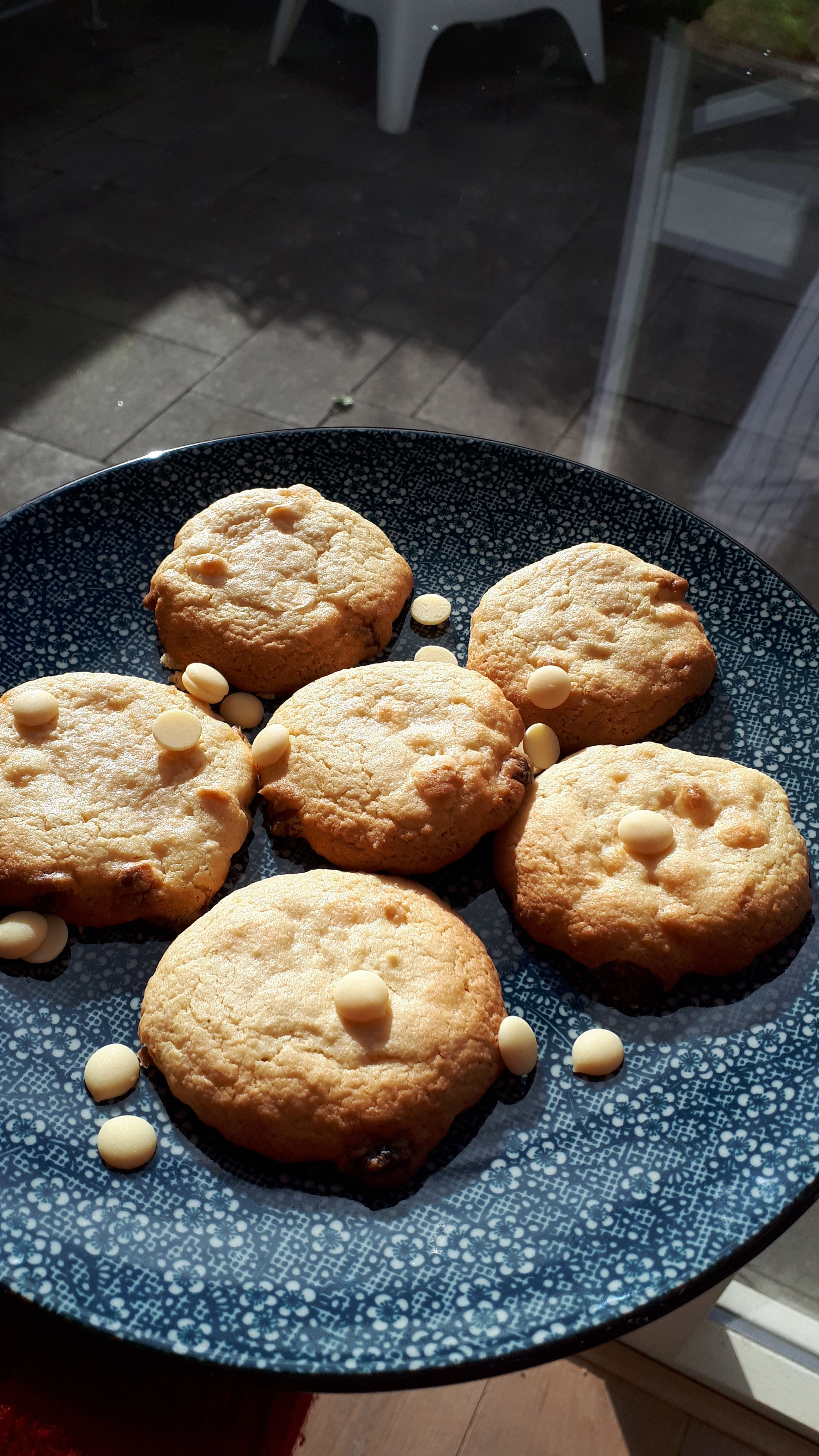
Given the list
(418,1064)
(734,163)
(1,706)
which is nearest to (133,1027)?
(418,1064)

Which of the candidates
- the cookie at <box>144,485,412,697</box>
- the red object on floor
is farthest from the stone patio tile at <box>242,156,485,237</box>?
the red object on floor

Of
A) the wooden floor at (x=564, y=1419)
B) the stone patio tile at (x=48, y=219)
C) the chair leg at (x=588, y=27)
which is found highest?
the chair leg at (x=588, y=27)

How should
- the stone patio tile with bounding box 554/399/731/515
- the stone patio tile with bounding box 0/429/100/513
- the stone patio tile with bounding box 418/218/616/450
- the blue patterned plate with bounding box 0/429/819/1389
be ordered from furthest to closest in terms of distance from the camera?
the stone patio tile with bounding box 418/218/616/450 < the stone patio tile with bounding box 554/399/731/515 < the stone patio tile with bounding box 0/429/100/513 < the blue patterned plate with bounding box 0/429/819/1389

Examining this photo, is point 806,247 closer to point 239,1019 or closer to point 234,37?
point 234,37

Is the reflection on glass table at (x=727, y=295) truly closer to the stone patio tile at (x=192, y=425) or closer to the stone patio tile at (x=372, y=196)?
the stone patio tile at (x=372, y=196)

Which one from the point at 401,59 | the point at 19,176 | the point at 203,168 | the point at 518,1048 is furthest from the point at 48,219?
the point at 518,1048

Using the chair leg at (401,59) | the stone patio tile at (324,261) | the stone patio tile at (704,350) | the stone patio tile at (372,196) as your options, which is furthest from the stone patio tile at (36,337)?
the stone patio tile at (704,350)

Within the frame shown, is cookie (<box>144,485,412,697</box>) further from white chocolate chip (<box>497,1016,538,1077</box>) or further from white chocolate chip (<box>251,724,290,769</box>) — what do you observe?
white chocolate chip (<box>497,1016,538,1077</box>)
